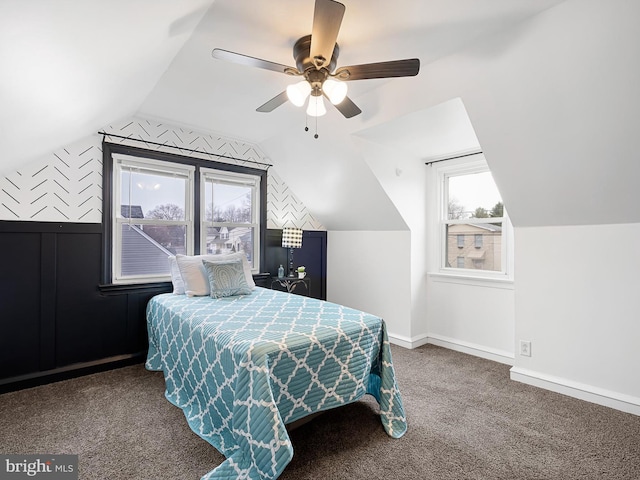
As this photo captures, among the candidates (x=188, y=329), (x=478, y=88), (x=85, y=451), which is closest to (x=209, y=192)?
(x=188, y=329)

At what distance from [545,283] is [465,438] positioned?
1.53 metres

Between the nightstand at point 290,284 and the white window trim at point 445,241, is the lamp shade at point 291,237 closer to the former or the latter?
the nightstand at point 290,284

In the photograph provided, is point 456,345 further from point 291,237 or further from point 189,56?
point 189,56

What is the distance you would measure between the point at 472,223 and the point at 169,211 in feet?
10.9

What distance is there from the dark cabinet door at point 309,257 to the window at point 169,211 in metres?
0.18

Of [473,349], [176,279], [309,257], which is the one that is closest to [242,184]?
[309,257]

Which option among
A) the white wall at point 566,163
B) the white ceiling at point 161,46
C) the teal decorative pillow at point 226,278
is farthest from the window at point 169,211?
the white wall at point 566,163

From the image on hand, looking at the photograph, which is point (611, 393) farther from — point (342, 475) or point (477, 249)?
point (342, 475)

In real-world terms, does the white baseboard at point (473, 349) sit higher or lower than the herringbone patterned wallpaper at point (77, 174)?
lower

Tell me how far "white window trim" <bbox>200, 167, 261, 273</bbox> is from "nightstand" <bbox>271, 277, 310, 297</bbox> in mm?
280

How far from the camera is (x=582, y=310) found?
264 cm

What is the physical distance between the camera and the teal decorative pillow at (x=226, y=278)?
3.02m

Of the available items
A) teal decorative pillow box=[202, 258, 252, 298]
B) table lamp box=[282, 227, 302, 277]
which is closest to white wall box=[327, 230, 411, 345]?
table lamp box=[282, 227, 302, 277]

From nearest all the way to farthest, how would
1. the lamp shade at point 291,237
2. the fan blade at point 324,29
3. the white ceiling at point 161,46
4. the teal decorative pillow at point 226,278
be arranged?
the white ceiling at point 161,46 < the fan blade at point 324,29 < the teal decorative pillow at point 226,278 < the lamp shade at point 291,237
